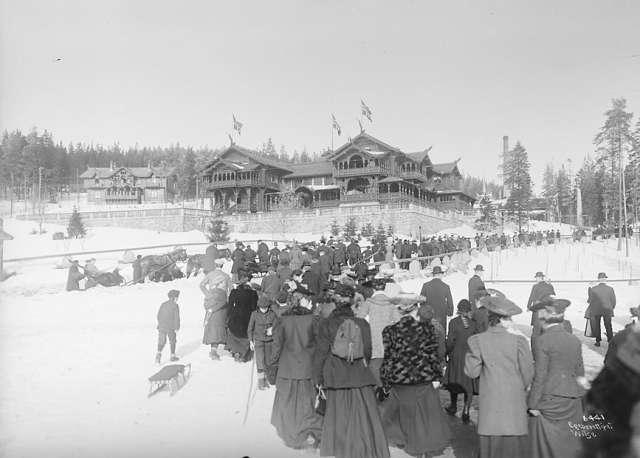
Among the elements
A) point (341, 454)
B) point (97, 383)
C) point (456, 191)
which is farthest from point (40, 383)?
point (456, 191)

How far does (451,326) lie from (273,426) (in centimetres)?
266

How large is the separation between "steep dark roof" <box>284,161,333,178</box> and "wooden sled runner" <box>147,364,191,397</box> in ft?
132

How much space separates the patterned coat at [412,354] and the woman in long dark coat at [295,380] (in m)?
1.11

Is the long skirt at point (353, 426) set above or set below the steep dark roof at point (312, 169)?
below

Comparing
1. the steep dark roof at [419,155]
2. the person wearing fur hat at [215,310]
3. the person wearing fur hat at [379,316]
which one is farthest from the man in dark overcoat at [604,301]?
the steep dark roof at [419,155]

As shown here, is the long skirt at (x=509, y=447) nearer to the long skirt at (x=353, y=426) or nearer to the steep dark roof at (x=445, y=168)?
the long skirt at (x=353, y=426)

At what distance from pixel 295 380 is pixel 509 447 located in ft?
7.77

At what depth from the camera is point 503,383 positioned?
404 cm

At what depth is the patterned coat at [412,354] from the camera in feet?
15.0

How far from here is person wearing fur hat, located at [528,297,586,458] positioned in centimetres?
387

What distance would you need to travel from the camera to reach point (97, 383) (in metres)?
7.34

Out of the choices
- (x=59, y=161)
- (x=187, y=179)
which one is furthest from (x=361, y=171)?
(x=59, y=161)

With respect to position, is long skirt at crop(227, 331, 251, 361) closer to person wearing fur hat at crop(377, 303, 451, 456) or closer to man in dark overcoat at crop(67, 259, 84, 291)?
person wearing fur hat at crop(377, 303, 451, 456)

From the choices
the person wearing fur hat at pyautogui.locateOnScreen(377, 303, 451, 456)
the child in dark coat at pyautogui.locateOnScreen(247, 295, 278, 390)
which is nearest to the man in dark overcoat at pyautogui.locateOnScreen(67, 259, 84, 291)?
the child in dark coat at pyautogui.locateOnScreen(247, 295, 278, 390)
